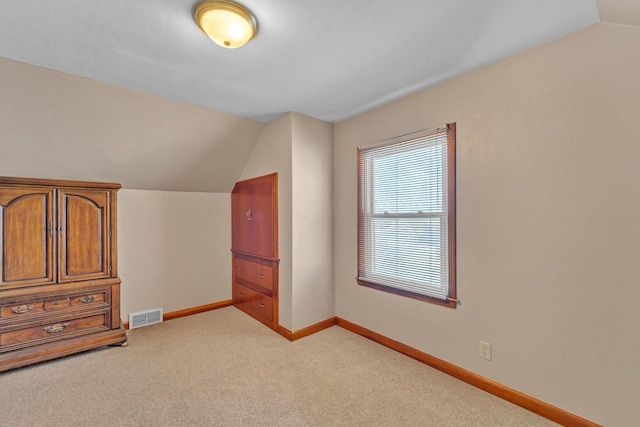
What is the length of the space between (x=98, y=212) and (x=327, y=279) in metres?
2.39

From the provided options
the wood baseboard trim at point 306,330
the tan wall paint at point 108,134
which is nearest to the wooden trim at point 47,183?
the tan wall paint at point 108,134

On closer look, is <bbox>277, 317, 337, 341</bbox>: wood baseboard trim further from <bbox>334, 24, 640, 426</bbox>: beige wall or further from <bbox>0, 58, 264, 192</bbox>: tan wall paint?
<bbox>0, 58, 264, 192</bbox>: tan wall paint

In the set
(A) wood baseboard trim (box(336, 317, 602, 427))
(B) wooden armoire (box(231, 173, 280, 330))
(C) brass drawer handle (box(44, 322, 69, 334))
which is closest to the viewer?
(A) wood baseboard trim (box(336, 317, 602, 427))

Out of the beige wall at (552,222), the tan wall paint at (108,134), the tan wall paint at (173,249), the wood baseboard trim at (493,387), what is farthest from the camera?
the tan wall paint at (173,249)

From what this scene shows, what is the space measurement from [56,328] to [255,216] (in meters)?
2.08

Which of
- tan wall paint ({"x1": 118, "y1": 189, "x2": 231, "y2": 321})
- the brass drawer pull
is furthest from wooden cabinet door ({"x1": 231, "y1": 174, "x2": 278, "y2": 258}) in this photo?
the brass drawer pull

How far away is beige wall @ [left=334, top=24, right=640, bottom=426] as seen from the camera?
1.61 metres

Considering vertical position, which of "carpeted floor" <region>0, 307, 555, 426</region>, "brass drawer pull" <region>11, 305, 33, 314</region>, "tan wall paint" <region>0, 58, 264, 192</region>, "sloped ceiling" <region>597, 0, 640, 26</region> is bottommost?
"carpeted floor" <region>0, 307, 555, 426</region>

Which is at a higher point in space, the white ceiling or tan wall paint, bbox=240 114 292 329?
the white ceiling

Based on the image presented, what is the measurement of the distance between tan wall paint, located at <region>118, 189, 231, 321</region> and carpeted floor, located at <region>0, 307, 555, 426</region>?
793mm

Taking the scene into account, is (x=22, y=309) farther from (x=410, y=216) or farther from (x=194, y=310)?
(x=410, y=216)

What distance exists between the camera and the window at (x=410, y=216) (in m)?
2.37

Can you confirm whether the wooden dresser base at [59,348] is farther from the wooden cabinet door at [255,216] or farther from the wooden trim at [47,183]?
the wooden cabinet door at [255,216]

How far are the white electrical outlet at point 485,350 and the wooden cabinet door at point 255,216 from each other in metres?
2.05
